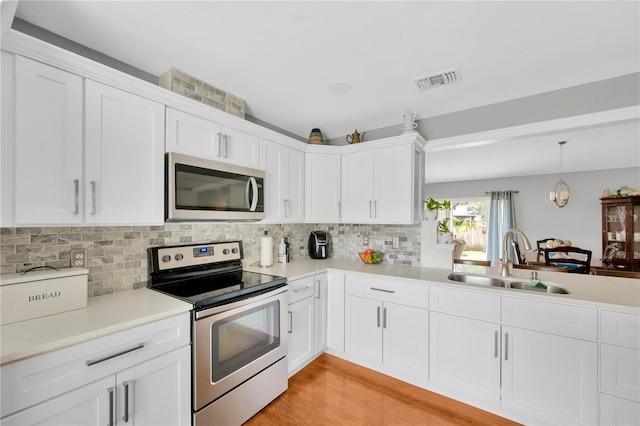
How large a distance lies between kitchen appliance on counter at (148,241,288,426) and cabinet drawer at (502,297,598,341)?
170 cm

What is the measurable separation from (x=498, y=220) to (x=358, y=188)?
228 inches

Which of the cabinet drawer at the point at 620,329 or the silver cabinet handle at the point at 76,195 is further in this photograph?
the cabinet drawer at the point at 620,329

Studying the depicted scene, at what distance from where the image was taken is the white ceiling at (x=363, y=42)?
4.64 ft

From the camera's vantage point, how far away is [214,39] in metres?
1.65

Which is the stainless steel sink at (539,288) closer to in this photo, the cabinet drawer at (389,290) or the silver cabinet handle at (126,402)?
the cabinet drawer at (389,290)

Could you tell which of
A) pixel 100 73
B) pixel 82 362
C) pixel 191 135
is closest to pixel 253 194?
pixel 191 135

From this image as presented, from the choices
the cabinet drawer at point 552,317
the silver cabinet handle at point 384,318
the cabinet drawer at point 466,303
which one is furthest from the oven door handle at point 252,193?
the cabinet drawer at point 552,317

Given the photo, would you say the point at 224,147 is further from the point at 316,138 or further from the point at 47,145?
the point at 316,138

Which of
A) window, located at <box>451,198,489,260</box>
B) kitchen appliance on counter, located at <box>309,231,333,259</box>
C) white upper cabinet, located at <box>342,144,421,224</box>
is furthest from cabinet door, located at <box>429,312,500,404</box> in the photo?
window, located at <box>451,198,489,260</box>

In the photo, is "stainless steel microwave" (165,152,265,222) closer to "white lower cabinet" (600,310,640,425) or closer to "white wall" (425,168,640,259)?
"white lower cabinet" (600,310,640,425)

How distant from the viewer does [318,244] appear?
3281mm

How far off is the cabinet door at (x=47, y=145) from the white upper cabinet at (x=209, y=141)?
1.62 ft

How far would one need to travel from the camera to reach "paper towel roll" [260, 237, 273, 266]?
2701 millimetres

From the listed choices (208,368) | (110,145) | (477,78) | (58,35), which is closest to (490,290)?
(477,78)
